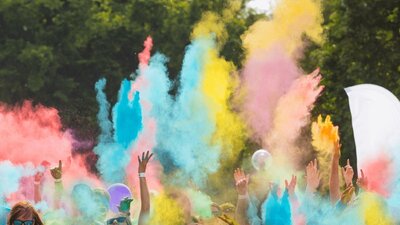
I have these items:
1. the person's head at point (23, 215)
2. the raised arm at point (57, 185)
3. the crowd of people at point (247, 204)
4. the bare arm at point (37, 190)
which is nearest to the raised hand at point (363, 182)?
the crowd of people at point (247, 204)

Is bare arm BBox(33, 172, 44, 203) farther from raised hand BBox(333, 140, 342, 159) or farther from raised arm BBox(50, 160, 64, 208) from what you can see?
raised hand BBox(333, 140, 342, 159)

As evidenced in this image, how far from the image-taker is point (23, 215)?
30.3 feet

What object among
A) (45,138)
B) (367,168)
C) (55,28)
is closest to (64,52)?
(55,28)

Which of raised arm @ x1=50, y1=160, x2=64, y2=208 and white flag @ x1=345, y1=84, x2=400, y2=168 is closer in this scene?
raised arm @ x1=50, y1=160, x2=64, y2=208

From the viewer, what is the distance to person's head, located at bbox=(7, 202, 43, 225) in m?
9.21

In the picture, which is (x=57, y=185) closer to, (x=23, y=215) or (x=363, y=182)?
(x=363, y=182)

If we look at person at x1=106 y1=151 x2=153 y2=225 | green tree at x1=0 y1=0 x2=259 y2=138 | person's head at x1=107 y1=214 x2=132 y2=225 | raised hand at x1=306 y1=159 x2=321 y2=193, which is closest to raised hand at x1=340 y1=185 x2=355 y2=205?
raised hand at x1=306 y1=159 x2=321 y2=193

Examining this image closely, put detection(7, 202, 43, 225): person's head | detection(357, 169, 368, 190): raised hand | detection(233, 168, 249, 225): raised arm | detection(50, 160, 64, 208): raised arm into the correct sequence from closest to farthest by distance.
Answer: detection(7, 202, 43, 225): person's head → detection(233, 168, 249, 225): raised arm → detection(357, 169, 368, 190): raised hand → detection(50, 160, 64, 208): raised arm

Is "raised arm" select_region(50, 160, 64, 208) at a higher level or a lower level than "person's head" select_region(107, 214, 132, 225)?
higher

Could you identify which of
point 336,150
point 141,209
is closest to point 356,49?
point 336,150

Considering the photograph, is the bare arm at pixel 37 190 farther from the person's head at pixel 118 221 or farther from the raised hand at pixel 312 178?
the person's head at pixel 118 221

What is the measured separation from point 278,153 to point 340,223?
Result: 16.8 feet

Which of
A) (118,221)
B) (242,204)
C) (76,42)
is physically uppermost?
(76,42)

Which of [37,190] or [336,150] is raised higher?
[37,190]
